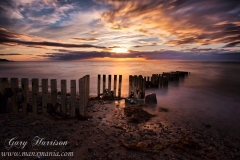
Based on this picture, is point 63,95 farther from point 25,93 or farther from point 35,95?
point 25,93

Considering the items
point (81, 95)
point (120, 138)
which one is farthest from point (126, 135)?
point (81, 95)

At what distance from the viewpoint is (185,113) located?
8.23 m

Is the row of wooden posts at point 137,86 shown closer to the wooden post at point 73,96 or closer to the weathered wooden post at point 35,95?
the wooden post at point 73,96

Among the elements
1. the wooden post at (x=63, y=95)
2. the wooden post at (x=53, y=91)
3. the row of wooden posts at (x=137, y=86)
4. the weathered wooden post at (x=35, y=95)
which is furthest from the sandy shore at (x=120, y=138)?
the row of wooden posts at (x=137, y=86)

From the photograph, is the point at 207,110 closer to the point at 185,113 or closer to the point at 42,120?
the point at 185,113

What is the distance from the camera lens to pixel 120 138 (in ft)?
15.5

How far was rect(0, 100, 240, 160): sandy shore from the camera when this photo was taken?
3959 mm

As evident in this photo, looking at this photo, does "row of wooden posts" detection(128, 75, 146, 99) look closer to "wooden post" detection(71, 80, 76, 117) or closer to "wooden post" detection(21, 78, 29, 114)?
"wooden post" detection(71, 80, 76, 117)

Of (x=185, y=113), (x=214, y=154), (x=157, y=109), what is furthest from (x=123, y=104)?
(x=214, y=154)

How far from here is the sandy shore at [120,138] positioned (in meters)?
3.96

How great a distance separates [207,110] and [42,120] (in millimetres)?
8789

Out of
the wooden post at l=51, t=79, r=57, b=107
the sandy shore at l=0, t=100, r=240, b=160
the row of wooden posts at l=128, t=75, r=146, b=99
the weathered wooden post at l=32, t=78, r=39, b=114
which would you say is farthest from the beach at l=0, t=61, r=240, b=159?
the row of wooden posts at l=128, t=75, r=146, b=99

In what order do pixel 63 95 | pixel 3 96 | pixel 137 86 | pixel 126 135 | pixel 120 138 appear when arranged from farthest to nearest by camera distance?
pixel 137 86 → pixel 63 95 → pixel 3 96 → pixel 126 135 → pixel 120 138

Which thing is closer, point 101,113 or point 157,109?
point 101,113
